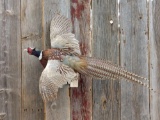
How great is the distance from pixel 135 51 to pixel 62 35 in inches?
20.2

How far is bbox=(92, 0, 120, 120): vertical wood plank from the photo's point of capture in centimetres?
208

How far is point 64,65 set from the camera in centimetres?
185

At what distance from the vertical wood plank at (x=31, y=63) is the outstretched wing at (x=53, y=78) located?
171 millimetres

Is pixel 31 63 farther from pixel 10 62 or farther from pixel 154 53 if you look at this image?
pixel 154 53

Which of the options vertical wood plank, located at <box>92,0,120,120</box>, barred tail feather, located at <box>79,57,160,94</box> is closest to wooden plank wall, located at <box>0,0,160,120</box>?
vertical wood plank, located at <box>92,0,120,120</box>

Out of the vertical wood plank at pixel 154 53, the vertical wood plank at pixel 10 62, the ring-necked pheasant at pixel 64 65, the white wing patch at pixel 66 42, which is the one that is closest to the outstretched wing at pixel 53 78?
the ring-necked pheasant at pixel 64 65

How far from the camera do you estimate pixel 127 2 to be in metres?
2.13

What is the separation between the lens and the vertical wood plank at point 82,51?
2.04m

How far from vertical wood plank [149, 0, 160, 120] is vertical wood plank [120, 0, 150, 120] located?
0.11 feet

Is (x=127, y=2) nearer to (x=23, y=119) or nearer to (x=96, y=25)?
(x=96, y=25)

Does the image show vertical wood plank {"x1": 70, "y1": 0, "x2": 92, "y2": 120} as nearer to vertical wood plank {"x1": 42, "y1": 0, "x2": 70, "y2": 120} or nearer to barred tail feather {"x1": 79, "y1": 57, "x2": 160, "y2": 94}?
vertical wood plank {"x1": 42, "y1": 0, "x2": 70, "y2": 120}

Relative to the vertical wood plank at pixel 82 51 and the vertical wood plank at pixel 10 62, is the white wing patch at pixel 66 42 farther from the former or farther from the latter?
the vertical wood plank at pixel 10 62

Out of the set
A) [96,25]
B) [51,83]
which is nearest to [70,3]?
[96,25]

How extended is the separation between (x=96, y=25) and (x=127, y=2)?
258mm
